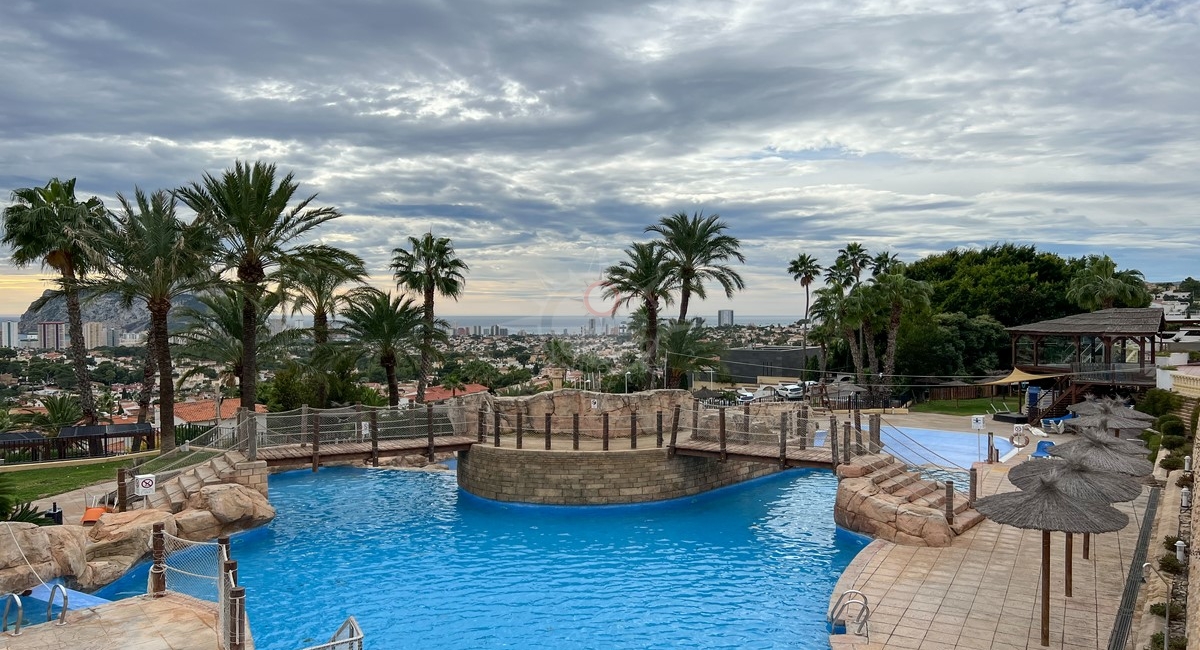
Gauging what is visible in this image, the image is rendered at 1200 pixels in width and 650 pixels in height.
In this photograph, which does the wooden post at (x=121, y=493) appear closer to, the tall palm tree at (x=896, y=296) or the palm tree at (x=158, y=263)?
the palm tree at (x=158, y=263)

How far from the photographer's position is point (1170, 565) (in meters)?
11.5

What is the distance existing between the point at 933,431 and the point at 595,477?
18.9 m

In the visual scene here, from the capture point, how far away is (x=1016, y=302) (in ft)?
179

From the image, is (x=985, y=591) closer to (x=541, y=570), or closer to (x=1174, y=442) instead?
(x=541, y=570)

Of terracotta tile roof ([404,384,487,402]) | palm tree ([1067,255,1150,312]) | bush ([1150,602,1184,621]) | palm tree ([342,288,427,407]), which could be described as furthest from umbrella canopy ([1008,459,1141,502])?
palm tree ([1067,255,1150,312])

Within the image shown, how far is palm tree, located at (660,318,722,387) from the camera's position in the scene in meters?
38.1

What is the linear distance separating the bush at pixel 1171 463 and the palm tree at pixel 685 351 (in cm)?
2135

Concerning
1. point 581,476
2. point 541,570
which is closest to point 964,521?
point 541,570

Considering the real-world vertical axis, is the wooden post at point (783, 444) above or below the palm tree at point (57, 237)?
below

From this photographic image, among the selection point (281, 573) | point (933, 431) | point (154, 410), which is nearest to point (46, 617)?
point (281, 573)

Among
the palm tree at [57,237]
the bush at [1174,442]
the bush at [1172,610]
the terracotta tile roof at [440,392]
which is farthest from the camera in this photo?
the terracotta tile roof at [440,392]

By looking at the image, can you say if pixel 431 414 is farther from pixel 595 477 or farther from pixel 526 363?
pixel 526 363

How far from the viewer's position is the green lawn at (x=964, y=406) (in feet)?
132

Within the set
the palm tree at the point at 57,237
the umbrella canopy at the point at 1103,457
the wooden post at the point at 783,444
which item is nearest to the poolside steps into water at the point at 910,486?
the wooden post at the point at 783,444
